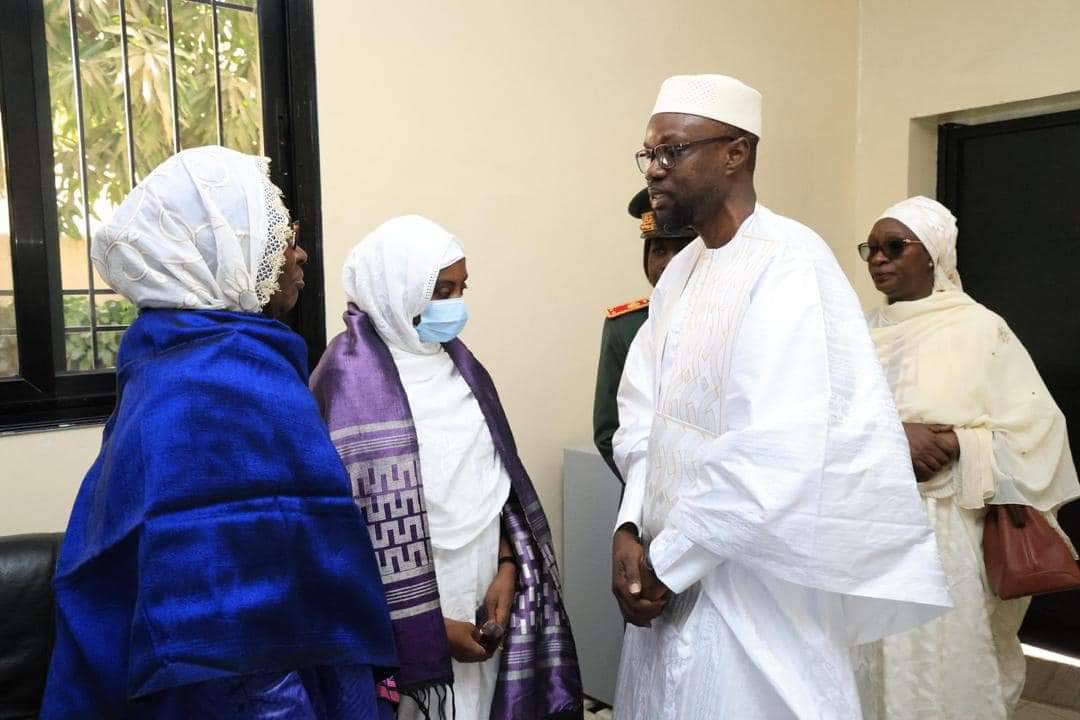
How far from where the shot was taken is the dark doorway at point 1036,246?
3592 millimetres

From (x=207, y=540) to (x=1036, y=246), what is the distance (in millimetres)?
3887

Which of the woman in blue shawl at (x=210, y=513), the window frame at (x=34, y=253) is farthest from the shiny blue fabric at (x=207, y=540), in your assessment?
the window frame at (x=34, y=253)

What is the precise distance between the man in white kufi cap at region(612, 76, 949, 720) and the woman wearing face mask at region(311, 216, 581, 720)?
233mm

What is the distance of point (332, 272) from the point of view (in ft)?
8.20

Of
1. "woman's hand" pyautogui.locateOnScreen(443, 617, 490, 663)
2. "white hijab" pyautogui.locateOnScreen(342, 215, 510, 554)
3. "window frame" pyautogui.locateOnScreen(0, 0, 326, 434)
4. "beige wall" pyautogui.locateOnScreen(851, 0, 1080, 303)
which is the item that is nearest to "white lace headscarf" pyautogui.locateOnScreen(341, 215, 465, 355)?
"white hijab" pyautogui.locateOnScreen(342, 215, 510, 554)

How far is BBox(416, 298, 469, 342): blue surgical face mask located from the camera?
5.74ft

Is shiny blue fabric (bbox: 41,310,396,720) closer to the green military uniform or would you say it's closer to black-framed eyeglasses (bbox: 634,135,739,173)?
black-framed eyeglasses (bbox: 634,135,739,173)

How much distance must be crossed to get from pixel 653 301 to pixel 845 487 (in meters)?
0.70

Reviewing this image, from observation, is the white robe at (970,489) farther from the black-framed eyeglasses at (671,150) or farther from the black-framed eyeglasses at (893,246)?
the black-framed eyeglasses at (671,150)

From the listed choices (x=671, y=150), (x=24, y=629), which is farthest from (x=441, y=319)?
(x=24, y=629)

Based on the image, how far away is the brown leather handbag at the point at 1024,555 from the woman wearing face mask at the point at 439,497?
4.16 feet

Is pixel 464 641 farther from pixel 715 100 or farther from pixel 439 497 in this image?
pixel 715 100

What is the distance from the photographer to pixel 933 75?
386cm

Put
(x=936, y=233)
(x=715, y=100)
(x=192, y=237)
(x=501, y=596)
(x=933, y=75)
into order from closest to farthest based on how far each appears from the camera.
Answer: (x=192, y=237)
(x=715, y=100)
(x=501, y=596)
(x=936, y=233)
(x=933, y=75)
